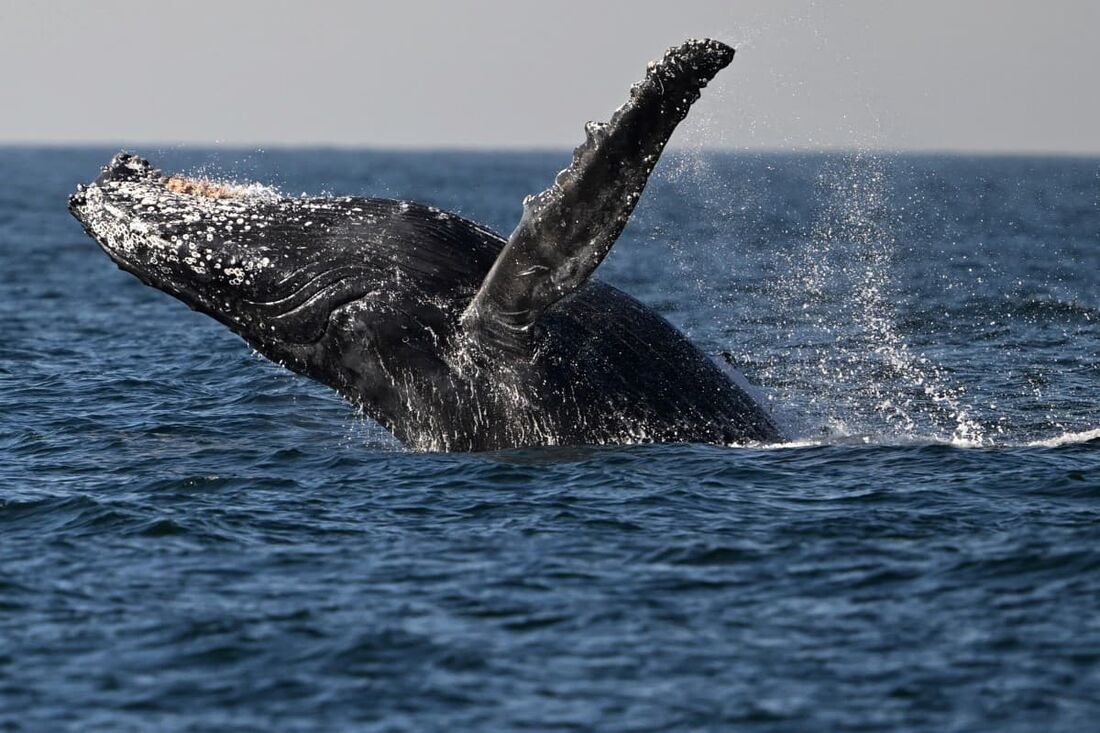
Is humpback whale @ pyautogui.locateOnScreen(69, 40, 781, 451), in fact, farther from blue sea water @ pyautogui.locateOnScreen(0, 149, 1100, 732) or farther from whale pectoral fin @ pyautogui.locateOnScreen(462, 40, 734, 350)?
blue sea water @ pyautogui.locateOnScreen(0, 149, 1100, 732)

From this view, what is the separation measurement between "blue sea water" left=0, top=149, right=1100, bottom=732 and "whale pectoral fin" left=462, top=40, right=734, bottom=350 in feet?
5.94

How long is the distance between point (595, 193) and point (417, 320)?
2.51 m

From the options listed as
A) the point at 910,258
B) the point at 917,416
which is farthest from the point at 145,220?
the point at 910,258

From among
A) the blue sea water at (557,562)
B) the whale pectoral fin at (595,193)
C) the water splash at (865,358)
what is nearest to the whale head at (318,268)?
the whale pectoral fin at (595,193)

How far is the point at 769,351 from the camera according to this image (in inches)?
950

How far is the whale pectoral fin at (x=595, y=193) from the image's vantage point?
12633 mm

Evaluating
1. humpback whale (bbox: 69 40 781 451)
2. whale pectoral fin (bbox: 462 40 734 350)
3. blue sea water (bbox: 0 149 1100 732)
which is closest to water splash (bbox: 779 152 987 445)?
blue sea water (bbox: 0 149 1100 732)

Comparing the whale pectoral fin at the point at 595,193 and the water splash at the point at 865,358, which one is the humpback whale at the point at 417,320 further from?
the water splash at the point at 865,358

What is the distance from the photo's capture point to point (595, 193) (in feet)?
43.2

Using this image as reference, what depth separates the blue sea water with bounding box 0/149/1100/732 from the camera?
9695 mm

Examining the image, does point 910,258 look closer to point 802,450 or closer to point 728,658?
point 802,450

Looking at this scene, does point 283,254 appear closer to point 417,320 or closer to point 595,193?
point 417,320

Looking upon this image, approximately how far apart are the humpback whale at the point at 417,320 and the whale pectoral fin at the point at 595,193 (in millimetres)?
201

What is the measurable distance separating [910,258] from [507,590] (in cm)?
3524
